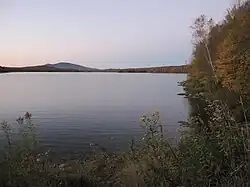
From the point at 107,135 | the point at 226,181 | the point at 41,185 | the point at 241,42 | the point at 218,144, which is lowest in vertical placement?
the point at 107,135

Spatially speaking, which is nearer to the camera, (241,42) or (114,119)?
(241,42)

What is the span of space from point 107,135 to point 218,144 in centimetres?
2143

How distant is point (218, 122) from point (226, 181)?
1.14m

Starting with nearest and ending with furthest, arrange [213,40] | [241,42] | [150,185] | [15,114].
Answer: [150,185] → [241,42] → [15,114] → [213,40]

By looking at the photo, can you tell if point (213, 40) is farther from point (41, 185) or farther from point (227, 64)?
point (41, 185)

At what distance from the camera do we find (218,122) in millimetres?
5809

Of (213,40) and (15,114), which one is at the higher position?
(213,40)

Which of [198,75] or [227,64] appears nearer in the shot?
[227,64]

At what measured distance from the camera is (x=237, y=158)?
5266mm

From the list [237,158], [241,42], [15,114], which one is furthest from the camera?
[15,114]

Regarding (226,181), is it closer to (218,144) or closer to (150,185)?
(218,144)

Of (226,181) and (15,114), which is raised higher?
(226,181)

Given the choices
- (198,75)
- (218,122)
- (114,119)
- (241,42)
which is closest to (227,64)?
(241,42)

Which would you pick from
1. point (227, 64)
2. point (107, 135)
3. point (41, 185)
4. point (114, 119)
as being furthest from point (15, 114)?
point (41, 185)
